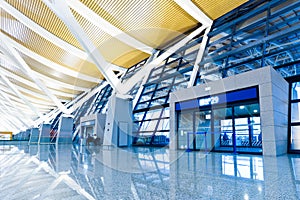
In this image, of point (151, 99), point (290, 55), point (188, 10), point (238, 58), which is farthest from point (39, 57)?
point (290, 55)

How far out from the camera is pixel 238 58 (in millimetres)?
8953

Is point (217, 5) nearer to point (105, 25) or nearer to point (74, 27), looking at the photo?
point (105, 25)

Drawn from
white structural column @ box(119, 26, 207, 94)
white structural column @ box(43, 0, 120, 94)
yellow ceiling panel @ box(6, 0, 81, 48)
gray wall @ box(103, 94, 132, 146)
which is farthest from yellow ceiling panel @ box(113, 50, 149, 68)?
white structural column @ box(43, 0, 120, 94)

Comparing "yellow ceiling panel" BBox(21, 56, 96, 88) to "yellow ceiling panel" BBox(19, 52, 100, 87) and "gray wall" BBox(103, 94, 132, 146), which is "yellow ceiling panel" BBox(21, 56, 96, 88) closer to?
"yellow ceiling panel" BBox(19, 52, 100, 87)

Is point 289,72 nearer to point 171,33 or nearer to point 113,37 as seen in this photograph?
point 171,33

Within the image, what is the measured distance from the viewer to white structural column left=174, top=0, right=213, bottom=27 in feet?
32.7

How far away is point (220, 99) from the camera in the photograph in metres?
7.22

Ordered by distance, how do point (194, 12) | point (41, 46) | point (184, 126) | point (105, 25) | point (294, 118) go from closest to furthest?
1. point (294, 118)
2. point (184, 126)
3. point (194, 12)
4. point (105, 25)
5. point (41, 46)

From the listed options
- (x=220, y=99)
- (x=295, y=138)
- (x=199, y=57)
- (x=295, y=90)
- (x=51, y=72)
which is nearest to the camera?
(x=295, y=138)

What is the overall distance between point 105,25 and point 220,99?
757 cm

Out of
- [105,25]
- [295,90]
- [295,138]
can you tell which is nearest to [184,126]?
[295,138]

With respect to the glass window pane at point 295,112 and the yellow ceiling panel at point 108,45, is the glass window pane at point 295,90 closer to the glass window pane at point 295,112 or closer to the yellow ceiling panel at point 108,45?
the glass window pane at point 295,112

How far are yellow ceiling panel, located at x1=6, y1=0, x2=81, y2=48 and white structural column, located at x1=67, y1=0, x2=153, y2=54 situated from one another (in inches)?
76.7

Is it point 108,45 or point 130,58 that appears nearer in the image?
point 108,45
